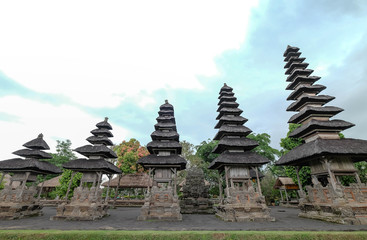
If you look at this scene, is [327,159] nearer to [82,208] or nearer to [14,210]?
[82,208]

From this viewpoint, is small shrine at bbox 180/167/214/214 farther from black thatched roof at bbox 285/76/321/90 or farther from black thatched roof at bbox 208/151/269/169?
black thatched roof at bbox 285/76/321/90

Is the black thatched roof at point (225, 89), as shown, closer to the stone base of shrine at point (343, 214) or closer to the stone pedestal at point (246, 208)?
the stone pedestal at point (246, 208)

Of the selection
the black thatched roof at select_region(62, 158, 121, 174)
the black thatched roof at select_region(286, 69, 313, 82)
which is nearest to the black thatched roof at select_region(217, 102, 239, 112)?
the black thatched roof at select_region(286, 69, 313, 82)

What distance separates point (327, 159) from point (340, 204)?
3.11 metres

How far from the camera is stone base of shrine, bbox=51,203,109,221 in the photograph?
13.6 meters

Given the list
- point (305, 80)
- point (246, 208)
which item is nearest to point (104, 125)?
point (246, 208)

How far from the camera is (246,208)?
12.6 meters

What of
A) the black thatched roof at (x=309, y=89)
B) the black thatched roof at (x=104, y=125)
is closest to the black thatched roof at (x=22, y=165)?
the black thatched roof at (x=104, y=125)

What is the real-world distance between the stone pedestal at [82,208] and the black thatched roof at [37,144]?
7.62 metres

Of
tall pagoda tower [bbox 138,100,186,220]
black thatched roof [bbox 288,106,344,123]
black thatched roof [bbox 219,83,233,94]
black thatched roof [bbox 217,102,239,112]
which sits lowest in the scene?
tall pagoda tower [bbox 138,100,186,220]

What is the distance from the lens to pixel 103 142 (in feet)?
62.6

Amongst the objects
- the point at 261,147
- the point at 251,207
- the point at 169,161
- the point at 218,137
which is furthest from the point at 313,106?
the point at 261,147

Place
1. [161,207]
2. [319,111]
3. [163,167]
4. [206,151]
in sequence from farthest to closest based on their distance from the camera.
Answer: [206,151] → [163,167] → [319,111] → [161,207]

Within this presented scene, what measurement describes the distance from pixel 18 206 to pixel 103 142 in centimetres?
870
